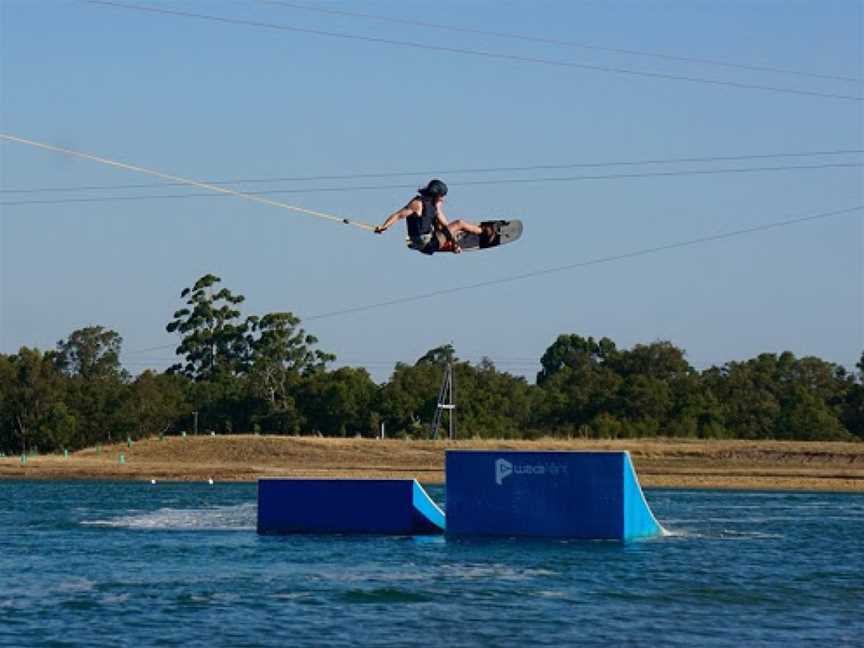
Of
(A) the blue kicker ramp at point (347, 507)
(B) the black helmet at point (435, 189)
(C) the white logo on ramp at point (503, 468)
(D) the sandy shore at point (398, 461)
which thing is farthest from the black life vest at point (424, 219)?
(D) the sandy shore at point (398, 461)

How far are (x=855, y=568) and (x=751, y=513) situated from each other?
15344 millimetres

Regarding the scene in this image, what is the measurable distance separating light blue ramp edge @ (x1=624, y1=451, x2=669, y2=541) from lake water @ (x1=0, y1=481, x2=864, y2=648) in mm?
428

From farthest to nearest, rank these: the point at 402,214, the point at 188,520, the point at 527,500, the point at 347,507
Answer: the point at 188,520 < the point at 347,507 < the point at 527,500 < the point at 402,214

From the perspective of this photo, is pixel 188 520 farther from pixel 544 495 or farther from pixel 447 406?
pixel 447 406

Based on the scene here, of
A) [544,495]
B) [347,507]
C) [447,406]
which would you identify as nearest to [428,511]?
[347,507]

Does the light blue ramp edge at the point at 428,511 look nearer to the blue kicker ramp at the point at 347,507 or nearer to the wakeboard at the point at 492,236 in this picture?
the blue kicker ramp at the point at 347,507

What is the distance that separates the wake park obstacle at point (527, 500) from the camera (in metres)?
32.8

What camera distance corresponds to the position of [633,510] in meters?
33.5

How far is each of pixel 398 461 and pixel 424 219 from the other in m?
49.5

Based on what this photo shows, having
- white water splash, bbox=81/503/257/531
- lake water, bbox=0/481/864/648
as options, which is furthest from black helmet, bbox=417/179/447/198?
white water splash, bbox=81/503/257/531

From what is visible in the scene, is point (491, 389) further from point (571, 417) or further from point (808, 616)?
point (808, 616)

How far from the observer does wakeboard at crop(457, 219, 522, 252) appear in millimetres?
24672

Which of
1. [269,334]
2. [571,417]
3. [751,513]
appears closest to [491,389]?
[571,417]

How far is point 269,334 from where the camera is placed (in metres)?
116
